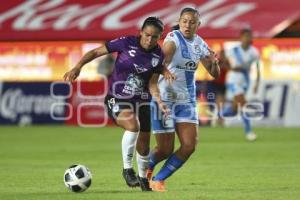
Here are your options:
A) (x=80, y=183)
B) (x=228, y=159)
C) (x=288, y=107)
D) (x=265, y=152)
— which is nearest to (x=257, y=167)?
(x=228, y=159)

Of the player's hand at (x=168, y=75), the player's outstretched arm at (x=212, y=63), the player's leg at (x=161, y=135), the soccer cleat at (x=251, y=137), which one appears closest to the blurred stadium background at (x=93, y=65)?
the soccer cleat at (x=251, y=137)

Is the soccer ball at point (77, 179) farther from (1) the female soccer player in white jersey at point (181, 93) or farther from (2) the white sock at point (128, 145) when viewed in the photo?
(1) the female soccer player in white jersey at point (181, 93)

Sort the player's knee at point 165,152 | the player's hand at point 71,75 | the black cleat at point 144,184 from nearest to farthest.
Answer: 1. the player's hand at point 71,75
2. the black cleat at point 144,184
3. the player's knee at point 165,152

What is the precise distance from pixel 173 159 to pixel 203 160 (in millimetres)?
5123

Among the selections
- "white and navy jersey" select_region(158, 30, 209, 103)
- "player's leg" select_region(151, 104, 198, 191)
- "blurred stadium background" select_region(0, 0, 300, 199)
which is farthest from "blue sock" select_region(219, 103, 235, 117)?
"player's leg" select_region(151, 104, 198, 191)

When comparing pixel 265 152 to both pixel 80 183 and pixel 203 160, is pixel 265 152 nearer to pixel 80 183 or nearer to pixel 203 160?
pixel 203 160

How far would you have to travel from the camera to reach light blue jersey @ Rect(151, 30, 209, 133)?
419 inches

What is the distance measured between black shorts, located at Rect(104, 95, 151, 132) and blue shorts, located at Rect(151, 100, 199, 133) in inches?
7.5

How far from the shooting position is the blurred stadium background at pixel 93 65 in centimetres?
2291

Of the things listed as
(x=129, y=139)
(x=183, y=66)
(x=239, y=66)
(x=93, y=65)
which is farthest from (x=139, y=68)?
(x=93, y=65)

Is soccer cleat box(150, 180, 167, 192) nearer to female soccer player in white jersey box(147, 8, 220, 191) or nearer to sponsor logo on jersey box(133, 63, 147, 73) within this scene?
female soccer player in white jersey box(147, 8, 220, 191)

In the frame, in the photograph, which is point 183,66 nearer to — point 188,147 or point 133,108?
point 133,108

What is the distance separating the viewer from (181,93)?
427 inches

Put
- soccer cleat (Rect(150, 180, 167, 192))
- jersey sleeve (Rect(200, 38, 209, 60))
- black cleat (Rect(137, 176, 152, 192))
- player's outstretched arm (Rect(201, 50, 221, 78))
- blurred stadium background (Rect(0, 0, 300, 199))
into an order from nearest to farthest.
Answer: black cleat (Rect(137, 176, 152, 192)) < soccer cleat (Rect(150, 180, 167, 192)) < jersey sleeve (Rect(200, 38, 209, 60)) < player's outstretched arm (Rect(201, 50, 221, 78)) < blurred stadium background (Rect(0, 0, 300, 199))
